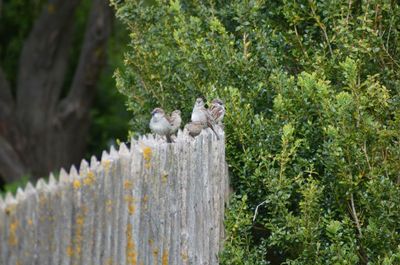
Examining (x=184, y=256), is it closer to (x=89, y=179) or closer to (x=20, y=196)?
(x=89, y=179)

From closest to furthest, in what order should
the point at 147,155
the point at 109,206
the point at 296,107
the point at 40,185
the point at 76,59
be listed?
the point at 40,185 → the point at 109,206 → the point at 147,155 → the point at 296,107 → the point at 76,59

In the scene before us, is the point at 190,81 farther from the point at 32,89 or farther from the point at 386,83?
the point at 32,89

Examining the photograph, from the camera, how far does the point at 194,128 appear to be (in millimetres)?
6434

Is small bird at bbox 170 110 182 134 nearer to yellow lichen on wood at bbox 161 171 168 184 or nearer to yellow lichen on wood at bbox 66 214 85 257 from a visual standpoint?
yellow lichen on wood at bbox 161 171 168 184

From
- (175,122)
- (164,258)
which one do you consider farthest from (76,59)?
(164,258)

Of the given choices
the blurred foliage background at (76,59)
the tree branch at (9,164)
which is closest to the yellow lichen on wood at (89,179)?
the tree branch at (9,164)

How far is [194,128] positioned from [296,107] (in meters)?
0.88

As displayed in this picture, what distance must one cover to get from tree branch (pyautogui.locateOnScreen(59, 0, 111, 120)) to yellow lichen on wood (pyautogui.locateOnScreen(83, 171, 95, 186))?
10100 millimetres

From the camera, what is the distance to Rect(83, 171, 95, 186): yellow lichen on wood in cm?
478

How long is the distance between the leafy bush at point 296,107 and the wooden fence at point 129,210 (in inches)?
11.4

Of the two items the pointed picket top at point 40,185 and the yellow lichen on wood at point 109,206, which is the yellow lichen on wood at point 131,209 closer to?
the yellow lichen on wood at point 109,206

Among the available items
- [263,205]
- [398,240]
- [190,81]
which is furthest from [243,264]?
[190,81]

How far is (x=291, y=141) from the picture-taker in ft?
22.1

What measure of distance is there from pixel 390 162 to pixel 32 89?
10.2m
